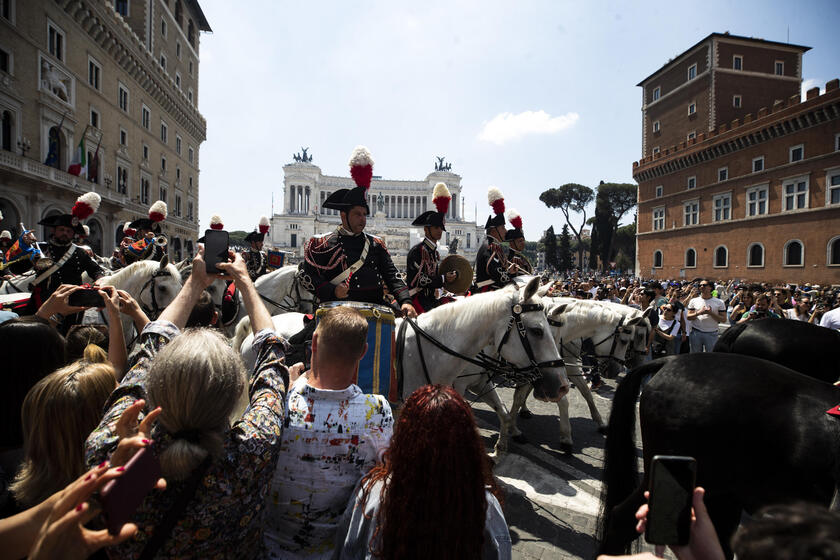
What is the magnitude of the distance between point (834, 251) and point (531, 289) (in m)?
33.7

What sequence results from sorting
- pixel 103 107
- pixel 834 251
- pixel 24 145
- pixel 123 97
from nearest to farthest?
pixel 24 145
pixel 834 251
pixel 103 107
pixel 123 97

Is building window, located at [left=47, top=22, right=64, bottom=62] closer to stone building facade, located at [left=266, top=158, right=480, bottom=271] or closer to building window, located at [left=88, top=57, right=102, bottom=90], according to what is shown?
building window, located at [left=88, top=57, right=102, bottom=90]

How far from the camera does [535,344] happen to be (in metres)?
3.68

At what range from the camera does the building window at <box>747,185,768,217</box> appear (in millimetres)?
30938

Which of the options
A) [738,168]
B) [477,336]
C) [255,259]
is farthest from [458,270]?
[738,168]

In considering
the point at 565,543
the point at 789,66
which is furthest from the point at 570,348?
the point at 789,66

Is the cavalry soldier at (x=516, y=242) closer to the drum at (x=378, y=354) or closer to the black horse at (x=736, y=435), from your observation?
the drum at (x=378, y=354)

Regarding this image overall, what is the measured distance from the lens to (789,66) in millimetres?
37406

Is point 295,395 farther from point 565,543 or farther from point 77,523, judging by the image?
point 565,543

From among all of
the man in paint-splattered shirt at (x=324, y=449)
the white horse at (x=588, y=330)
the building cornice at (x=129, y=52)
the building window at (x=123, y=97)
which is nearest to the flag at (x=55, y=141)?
the building cornice at (x=129, y=52)

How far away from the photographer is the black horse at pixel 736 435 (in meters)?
2.20

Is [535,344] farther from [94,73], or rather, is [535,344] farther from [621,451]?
[94,73]

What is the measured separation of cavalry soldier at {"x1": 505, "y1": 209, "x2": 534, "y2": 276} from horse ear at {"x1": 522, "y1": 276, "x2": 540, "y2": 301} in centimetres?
326

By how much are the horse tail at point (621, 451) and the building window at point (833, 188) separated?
3445 cm
